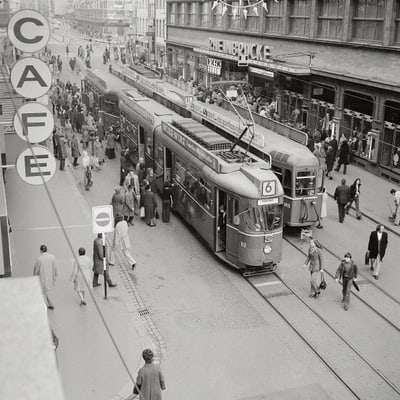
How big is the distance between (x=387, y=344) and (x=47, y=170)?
693 centimetres

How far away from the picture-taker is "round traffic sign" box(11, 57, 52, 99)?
8617 millimetres


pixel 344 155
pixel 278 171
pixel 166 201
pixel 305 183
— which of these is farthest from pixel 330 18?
pixel 166 201

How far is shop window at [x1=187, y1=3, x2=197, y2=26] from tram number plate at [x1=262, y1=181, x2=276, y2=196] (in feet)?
129

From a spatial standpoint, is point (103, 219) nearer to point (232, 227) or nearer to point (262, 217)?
point (232, 227)

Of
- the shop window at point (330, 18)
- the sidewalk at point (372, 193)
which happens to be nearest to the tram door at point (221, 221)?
the sidewalk at point (372, 193)

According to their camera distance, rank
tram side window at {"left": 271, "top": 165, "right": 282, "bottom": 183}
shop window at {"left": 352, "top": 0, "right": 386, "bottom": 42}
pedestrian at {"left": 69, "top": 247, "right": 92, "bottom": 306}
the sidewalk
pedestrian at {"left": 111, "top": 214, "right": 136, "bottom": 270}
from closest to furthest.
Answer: pedestrian at {"left": 69, "top": 247, "right": 92, "bottom": 306} → pedestrian at {"left": 111, "top": 214, "right": 136, "bottom": 270} → tram side window at {"left": 271, "top": 165, "right": 282, "bottom": 183} → the sidewalk → shop window at {"left": 352, "top": 0, "right": 386, "bottom": 42}

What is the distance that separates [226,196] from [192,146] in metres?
2.76

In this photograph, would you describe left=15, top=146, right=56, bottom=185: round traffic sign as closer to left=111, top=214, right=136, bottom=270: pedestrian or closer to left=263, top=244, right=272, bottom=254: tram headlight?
left=111, top=214, right=136, bottom=270: pedestrian

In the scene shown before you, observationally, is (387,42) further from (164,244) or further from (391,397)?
(391,397)

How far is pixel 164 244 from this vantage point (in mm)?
17000

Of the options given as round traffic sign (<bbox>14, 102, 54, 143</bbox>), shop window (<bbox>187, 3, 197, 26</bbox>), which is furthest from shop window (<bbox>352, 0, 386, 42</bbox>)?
shop window (<bbox>187, 3, 197, 26</bbox>)

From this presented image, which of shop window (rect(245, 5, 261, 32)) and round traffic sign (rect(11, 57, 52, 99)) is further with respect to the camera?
shop window (rect(245, 5, 261, 32))

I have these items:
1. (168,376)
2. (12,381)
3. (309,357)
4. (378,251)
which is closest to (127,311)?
(168,376)

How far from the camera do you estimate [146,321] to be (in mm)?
12211
